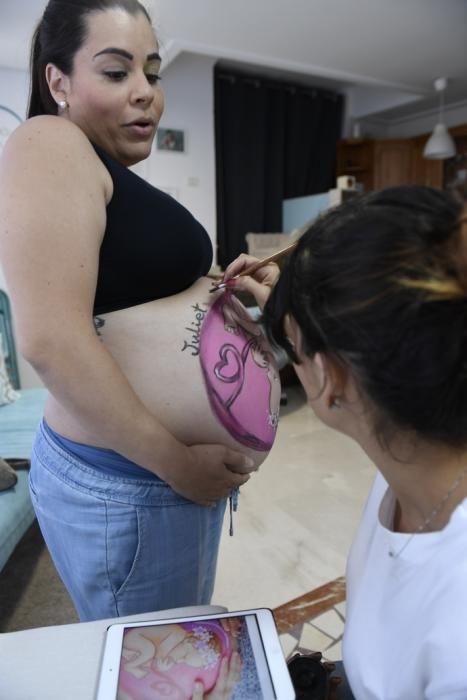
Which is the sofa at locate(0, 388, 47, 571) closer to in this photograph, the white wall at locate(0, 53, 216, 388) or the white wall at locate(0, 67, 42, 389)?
the white wall at locate(0, 67, 42, 389)

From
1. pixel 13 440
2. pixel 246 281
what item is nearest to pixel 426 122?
pixel 13 440

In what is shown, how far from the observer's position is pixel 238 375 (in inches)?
29.4

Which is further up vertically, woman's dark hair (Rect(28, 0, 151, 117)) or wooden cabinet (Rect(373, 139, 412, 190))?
wooden cabinet (Rect(373, 139, 412, 190))

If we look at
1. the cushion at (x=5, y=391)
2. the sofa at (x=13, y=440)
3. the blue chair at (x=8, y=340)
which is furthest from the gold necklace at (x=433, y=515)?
the blue chair at (x=8, y=340)

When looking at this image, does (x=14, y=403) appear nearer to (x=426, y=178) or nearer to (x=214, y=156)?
(x=214, y=156)

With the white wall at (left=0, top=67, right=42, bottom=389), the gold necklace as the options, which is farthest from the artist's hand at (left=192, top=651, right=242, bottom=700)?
the white wall at (left=0, top=67, right=42, bottom=389)

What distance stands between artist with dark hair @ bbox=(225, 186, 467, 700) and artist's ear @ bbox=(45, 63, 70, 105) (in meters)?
0.43

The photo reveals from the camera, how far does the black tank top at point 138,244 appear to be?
24.5 inches

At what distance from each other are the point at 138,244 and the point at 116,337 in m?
0.13

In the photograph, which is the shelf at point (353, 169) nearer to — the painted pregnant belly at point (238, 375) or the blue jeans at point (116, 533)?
the painted pregnant belly at point (238, 375)

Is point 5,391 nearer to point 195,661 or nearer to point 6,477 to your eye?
point 6,477

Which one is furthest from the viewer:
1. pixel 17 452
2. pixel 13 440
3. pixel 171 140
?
pixel 171 140

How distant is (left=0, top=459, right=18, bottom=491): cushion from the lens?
1522 millimetres

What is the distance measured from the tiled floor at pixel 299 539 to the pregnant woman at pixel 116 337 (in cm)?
59
